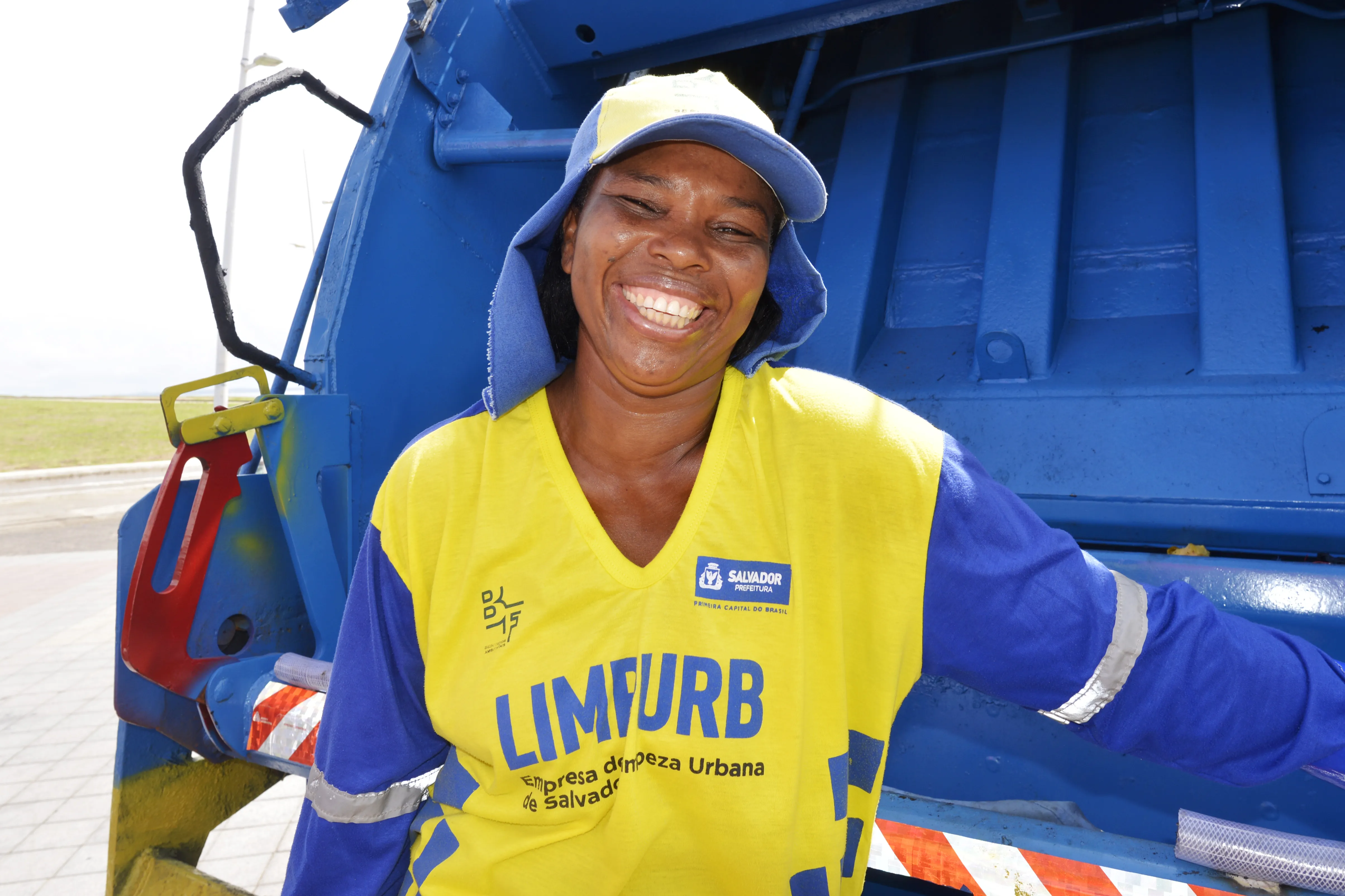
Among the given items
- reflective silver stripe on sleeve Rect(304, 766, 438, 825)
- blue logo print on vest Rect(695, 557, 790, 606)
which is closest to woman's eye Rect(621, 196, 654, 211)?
blue logo print on vest Rect(695, 557, 790, 606)

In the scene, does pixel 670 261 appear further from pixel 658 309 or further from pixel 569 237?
pixel 569 237

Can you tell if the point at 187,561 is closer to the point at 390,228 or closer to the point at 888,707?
the point at 390,228

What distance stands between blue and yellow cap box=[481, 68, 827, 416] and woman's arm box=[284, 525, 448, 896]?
317mm

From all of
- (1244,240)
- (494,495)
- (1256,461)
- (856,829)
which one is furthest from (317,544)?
(1244,240)

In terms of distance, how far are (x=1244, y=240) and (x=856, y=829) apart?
67.1 inches

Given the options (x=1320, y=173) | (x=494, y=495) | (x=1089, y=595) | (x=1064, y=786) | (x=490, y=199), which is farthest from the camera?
(x=490, y=199)

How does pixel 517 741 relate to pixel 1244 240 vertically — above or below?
below

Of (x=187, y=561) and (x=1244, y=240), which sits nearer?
(x=187, y=561)

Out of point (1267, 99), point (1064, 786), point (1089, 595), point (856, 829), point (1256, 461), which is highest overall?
point (1267, 99)

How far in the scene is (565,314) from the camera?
1.37 metres

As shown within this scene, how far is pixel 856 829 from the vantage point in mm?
1148

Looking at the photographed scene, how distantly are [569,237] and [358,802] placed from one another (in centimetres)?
91

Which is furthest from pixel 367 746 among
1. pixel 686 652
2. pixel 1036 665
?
pixel 1036 665

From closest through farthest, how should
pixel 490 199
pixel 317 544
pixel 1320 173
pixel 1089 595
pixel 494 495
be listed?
pixel 1089 595, pixel 494 495, pixel 317 544, pixel 1320 173, pixel 490 199
